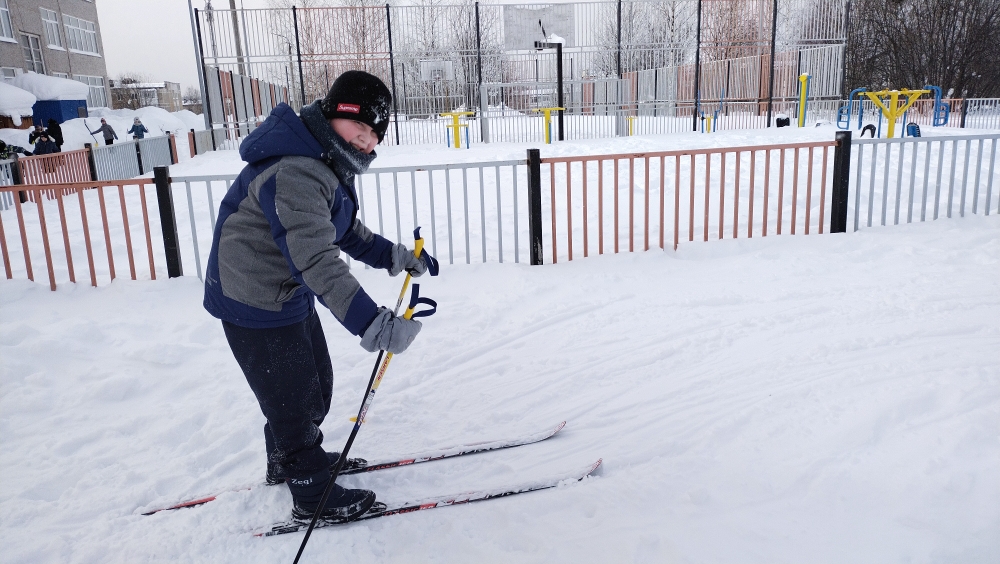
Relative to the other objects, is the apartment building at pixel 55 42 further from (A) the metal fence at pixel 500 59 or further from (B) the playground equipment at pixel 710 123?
(B) the playground equipment at pixel 710 123

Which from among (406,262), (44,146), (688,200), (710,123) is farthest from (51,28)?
(406,262)

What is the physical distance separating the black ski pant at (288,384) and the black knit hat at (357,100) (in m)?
0.84

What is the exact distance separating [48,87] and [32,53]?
869cm

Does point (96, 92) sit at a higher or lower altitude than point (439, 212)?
→ higher

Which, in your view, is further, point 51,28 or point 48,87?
point 51,28

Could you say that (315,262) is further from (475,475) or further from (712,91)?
(712,91)

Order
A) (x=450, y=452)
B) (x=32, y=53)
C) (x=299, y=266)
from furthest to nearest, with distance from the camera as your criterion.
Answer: (x=32, y=53), (x=450, y=452), (x=299, y=266)

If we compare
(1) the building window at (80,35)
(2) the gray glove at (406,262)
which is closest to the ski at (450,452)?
(2) the gray glove at (406,262)

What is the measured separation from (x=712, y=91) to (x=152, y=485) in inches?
888

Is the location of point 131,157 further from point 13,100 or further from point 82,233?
point 13,100

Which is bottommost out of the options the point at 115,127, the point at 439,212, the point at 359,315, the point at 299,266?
the point at 439,212

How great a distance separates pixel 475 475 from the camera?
300cm

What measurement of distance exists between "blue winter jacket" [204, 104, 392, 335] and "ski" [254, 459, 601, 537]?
2.73 feet

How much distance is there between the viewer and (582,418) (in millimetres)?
3512
